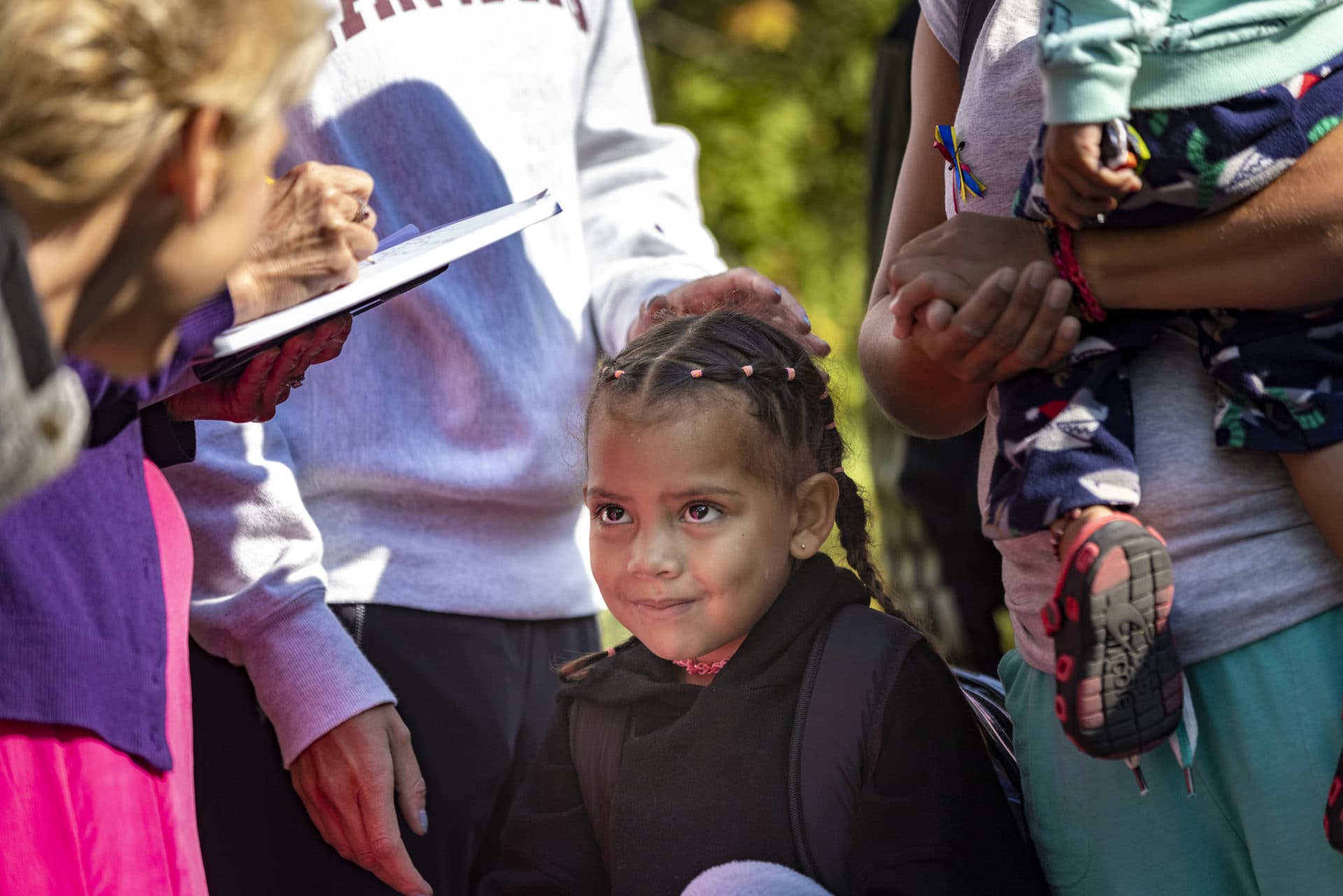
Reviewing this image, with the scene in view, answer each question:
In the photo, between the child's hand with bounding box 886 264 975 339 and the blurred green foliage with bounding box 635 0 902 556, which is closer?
the child's hand with bounding box 886 264 975 339

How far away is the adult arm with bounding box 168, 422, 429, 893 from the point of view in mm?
1771

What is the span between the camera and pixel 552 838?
167 centimetres

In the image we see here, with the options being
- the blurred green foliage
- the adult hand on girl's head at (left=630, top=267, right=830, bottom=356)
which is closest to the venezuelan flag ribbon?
the adult hand on girl's head at (left=630, top=267, right=830, bottom=356)

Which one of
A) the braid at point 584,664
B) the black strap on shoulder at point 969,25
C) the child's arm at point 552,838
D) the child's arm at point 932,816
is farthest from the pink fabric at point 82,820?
the black strap on shoulder at point 969,25

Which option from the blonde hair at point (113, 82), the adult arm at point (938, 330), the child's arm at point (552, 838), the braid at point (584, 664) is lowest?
the child's arm at point (552, 838)

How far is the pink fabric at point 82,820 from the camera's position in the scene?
131 centimetres

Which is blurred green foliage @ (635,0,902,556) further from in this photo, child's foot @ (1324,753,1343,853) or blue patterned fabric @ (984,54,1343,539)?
child's foot @ (1324,753,1343,853)

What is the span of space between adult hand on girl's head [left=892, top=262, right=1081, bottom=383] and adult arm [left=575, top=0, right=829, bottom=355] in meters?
0.70

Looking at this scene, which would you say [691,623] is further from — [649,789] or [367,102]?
[367,102]

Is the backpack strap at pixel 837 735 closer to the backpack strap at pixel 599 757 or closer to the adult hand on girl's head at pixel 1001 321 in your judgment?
the backpack strap at pixel 599 757

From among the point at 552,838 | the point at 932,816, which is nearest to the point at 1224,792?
the point at 932,816

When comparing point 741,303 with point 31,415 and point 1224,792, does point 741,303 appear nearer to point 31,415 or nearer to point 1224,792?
point 1224,792

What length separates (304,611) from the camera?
1.80 meters

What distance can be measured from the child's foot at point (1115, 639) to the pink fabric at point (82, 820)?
37.4 inches
